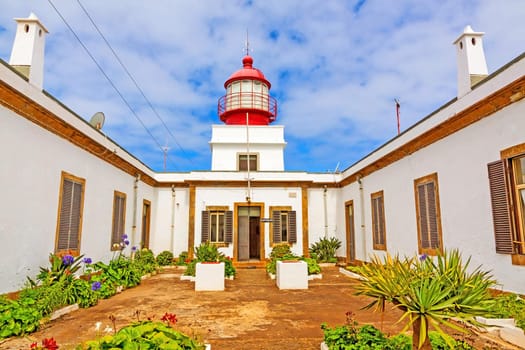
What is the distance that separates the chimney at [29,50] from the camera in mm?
6621

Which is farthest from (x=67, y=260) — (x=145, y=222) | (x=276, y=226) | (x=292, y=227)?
(x=292, y=227)

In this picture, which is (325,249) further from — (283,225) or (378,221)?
(378,221)

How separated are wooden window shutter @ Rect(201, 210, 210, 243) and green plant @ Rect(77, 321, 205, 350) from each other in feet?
35.2

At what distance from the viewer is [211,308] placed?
639cm

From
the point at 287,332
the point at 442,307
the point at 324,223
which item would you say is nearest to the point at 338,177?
the point at 324,223

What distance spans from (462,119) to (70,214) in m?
8.60

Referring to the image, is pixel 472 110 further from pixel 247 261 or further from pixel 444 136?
pixel 247 261

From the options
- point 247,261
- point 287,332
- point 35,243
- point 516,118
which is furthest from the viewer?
point 247,261

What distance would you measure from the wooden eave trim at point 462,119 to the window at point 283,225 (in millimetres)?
4550

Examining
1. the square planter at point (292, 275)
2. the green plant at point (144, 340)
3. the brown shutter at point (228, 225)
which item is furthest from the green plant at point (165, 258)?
the green plant at point (144, 340)

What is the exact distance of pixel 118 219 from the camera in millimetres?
10742

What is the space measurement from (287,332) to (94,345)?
3016 millimetres

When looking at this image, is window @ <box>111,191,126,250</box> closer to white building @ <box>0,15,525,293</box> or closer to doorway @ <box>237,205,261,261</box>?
white building @ <box>0,15,525,293</box>

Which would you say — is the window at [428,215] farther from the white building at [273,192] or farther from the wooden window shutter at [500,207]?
the wooden window shutter at [500,207]
